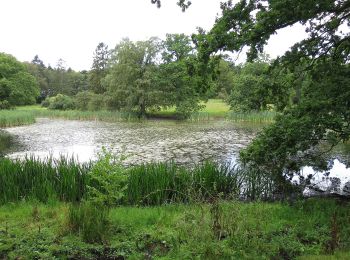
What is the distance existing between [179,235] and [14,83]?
150 ft

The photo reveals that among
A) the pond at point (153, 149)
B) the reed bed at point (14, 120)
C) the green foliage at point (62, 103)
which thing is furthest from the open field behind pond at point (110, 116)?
the pond at point (153, 149)

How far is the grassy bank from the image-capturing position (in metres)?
3.83

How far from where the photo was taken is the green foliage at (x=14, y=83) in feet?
139

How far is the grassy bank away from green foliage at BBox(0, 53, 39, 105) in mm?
41048

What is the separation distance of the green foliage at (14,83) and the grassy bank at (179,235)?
41.0m

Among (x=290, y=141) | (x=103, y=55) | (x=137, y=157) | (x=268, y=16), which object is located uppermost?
(x=103, y=55)

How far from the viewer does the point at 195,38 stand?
19.8 feet

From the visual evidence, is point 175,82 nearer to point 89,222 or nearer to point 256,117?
point 256,117

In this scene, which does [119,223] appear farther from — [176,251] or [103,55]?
[103,55]

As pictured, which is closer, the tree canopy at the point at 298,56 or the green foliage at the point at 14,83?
the tree canopy at the point at 298,56

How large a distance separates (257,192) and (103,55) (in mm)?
54519

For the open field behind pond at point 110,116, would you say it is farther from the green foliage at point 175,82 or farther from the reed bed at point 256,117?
the green foliage at point 175,82

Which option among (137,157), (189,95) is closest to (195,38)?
(137,157)

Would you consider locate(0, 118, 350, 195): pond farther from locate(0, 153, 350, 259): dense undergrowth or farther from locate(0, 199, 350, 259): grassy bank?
locate(0, 199, 350, 259): grassy bank
